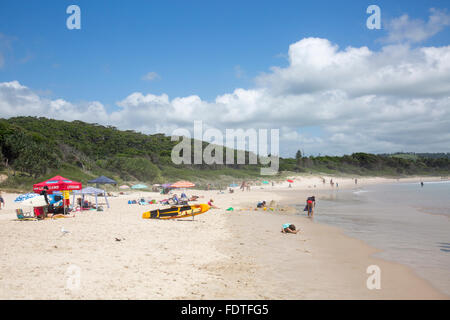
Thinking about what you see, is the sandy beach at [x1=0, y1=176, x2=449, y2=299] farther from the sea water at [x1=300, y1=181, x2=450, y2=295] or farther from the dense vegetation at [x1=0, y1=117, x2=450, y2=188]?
the dense vegetation at [x1=0, y1=117, x2=450, y2=188]

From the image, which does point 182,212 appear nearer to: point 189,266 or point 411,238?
point 189,266

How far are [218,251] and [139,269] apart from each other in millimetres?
2537

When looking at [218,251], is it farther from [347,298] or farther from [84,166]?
[84,166]

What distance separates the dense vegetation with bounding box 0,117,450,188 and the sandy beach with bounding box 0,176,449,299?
21391 mm

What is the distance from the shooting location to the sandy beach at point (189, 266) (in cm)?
523

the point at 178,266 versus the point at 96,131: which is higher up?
the point at 96,131

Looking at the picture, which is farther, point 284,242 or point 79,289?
point 284,242

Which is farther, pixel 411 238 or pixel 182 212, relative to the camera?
pixel 182 212

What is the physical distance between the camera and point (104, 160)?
Answer: 151 ft

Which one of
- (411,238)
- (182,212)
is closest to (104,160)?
(182,212)

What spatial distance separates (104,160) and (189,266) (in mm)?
42694

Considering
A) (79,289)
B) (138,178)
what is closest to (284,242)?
(79,289)

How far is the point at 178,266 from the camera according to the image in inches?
263

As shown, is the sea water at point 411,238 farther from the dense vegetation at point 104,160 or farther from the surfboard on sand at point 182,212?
the dense vegetation at point 104,160
